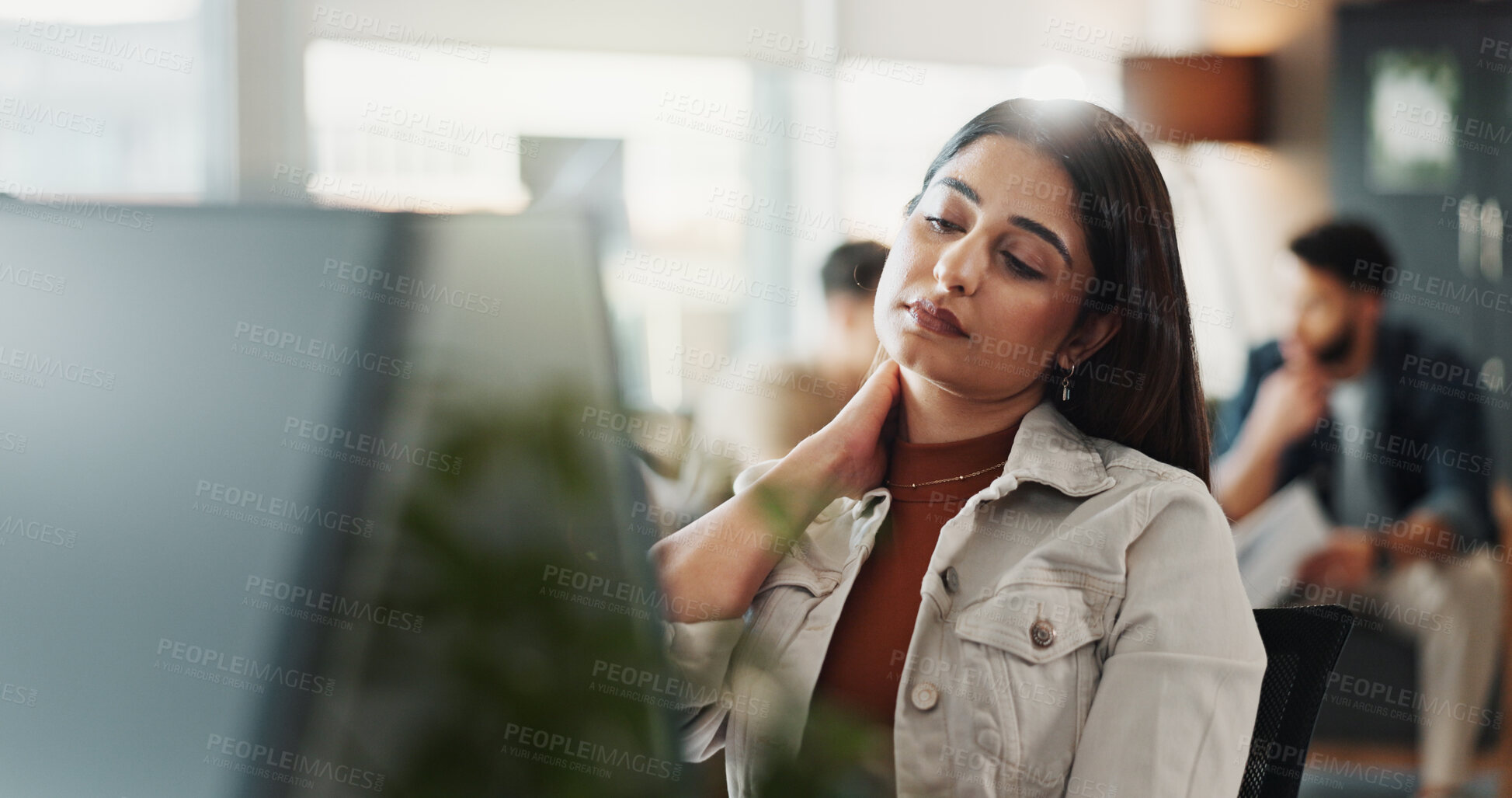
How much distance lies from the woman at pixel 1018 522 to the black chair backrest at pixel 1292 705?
5cm

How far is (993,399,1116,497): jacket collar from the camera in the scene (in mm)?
775

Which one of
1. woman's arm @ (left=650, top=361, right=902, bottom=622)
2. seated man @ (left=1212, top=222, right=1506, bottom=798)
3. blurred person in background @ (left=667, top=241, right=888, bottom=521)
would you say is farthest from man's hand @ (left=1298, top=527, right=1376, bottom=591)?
woman's arm @ (left=650, top=361, right=902, bottom=622)

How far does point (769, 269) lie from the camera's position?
9.62ft

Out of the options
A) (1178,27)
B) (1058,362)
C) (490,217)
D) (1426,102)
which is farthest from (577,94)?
(490,217)

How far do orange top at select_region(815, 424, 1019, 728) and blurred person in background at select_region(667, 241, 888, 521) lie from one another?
0.54ft

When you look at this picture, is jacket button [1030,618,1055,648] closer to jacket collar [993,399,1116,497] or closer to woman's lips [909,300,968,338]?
jacket collar [993,399,1116,497]

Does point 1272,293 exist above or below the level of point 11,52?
below

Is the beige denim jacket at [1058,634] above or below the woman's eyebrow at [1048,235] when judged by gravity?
below

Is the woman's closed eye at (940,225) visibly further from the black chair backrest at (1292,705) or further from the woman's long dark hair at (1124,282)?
the black chair backrest at (1292,705)

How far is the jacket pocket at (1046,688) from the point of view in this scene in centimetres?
75

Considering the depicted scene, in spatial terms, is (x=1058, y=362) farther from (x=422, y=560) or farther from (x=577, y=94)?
(x=577, y=94)

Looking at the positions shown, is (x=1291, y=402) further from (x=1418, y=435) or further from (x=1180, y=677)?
(x=1180, y=677)

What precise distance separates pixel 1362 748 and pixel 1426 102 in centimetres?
133

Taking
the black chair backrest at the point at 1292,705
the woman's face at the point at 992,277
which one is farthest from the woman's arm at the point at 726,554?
the black chair backrest at the point at 1292,705
